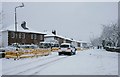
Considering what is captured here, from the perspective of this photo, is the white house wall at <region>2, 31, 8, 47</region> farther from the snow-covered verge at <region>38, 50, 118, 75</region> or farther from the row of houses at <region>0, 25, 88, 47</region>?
the snow-covered verge at <region>38, 50, 118, 75</region>

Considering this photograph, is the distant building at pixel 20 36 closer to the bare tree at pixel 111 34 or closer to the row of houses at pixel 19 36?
the row of houses at pixel 19 36

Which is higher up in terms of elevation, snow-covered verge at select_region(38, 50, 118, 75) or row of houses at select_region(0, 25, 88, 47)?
row of houses at select_region(0, 25, 88, 47)

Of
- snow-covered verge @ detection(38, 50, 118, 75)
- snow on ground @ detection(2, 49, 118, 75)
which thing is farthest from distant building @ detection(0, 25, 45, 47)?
snow-covered verge @ detection(38, 50, 118, 75)

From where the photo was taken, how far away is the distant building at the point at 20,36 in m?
70.9

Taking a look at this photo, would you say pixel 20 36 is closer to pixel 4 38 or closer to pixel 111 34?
pixel 4 38

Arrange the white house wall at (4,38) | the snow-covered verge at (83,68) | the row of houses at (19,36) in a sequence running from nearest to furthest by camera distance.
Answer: the snow-covered verge at (83,68)
the row of houses at (19,36)
the white house wall at (4,38)

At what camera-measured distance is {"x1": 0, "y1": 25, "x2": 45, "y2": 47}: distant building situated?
70.9 meters

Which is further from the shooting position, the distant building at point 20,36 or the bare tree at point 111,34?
the bare tree at point 111,34

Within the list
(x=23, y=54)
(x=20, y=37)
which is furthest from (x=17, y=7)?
(x=20, y=37)

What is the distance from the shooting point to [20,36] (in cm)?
7500

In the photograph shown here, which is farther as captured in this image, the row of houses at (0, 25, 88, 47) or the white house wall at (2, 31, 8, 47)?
the white house wall at (2, 31, 8, 47)

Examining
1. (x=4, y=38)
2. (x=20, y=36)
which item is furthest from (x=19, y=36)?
(x=4, y=38)

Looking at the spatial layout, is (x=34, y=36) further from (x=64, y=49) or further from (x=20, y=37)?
(x=64, y=49)

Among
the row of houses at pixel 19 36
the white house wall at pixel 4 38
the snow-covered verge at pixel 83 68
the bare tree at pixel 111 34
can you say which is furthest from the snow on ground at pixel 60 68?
the bare tree at pixel 111 34
